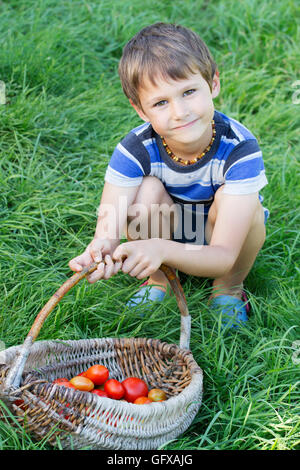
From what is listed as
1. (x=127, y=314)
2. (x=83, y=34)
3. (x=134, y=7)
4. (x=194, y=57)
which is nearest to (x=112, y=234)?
(x=127, y=314)

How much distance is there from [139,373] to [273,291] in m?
0.59

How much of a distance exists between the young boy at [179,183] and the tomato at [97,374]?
0.30m

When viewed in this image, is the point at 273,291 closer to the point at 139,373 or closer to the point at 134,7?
the point at 139,373

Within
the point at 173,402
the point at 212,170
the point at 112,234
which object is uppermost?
the point at 212,170

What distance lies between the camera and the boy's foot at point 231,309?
6.62ft

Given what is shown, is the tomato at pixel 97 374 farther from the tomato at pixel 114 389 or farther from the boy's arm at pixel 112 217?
the boy's arm at pixel 112 217

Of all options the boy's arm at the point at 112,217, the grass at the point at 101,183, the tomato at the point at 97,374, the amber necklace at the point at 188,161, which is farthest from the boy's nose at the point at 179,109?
the tomato at the point at 97,374

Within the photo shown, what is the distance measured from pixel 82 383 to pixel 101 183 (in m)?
1.09

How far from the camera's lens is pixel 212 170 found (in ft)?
6.59

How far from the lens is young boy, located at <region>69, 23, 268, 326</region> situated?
1.78 meters

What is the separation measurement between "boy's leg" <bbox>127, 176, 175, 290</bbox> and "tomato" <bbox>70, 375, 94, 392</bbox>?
0.48 meters

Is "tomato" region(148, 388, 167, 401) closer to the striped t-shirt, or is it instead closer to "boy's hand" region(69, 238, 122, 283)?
"boy's hand" region(69, 238, 122, 283)

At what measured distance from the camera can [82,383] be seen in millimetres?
1729

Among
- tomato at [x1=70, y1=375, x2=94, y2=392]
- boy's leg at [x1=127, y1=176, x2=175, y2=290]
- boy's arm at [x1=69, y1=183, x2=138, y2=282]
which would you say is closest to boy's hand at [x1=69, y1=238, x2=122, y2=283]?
boy's arm at [x1=69, y1=183, x2=138, y2=282]
